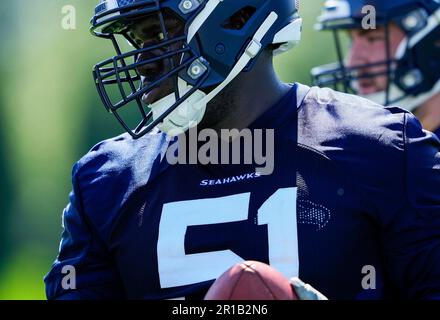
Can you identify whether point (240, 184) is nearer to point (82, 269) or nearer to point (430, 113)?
point (82, 269)

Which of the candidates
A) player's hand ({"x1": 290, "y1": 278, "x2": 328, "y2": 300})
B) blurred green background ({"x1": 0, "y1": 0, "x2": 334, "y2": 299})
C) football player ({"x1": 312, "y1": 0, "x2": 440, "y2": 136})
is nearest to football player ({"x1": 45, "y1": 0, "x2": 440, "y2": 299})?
player's hand ({"x1": 290, "y1": 278, "x2": 328, "y2": 300})

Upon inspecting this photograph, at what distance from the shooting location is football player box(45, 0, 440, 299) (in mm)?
1699

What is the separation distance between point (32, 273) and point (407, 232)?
13.1ft

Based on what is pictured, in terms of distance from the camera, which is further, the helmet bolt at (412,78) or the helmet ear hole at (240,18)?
the helmet bolt at (412,78)

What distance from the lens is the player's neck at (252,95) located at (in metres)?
1.87

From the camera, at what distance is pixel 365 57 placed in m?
3.09

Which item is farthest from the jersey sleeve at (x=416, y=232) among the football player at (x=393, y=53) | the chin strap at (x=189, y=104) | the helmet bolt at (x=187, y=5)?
the football player at (x=393, y=53)

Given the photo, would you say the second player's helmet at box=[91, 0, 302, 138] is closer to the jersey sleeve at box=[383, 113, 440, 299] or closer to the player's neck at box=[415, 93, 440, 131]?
the jersey sleeve at box=[383, 113, 440, 299]

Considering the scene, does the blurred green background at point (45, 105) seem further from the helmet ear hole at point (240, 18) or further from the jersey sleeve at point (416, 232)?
the jersey sleeve at point (416, 232)

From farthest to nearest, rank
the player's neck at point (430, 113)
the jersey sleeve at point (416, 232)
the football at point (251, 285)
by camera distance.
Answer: the player's neck at point (430, 113)
the jersey sleeve at point (416, 232)
the football at point (251, 285)

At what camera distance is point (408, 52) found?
2920mm

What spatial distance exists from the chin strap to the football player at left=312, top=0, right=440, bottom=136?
3.12ft

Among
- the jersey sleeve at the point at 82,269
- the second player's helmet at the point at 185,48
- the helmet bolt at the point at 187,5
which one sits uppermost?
the helmet bolt at the point at 187,5

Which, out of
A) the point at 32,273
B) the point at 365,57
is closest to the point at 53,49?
the point at 32,273
